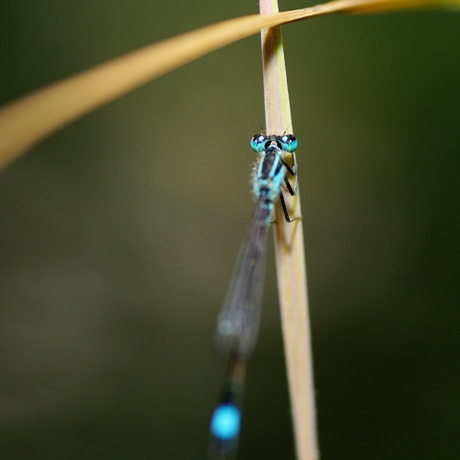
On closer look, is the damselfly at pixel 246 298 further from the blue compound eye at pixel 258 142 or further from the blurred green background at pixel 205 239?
the blurred green background at pixel 205 239

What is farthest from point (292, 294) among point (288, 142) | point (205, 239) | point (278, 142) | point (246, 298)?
point (205, 239)

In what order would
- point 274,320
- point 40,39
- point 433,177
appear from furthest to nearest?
1. point 274,320
2. point 40,39
3. point 433,177

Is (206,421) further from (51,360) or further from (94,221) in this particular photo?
(94,221)

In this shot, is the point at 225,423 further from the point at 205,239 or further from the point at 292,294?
the point at 205,239

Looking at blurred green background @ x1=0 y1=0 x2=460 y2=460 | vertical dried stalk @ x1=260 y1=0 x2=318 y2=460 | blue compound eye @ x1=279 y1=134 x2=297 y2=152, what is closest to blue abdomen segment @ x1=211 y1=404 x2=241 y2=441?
vertical dried stalk @ x1=260 y1=0 x2=318 y2=460

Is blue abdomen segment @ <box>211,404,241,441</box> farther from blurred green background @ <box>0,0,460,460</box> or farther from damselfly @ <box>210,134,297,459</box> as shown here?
blurred green background @ <box>0,0,460,460</box>

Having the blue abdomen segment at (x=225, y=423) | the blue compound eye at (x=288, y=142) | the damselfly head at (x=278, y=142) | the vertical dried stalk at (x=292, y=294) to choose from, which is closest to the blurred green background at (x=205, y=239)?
the blue abdomen segment at (x=225, y=423)

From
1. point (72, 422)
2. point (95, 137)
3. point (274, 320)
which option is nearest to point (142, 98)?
point (95, 137)
